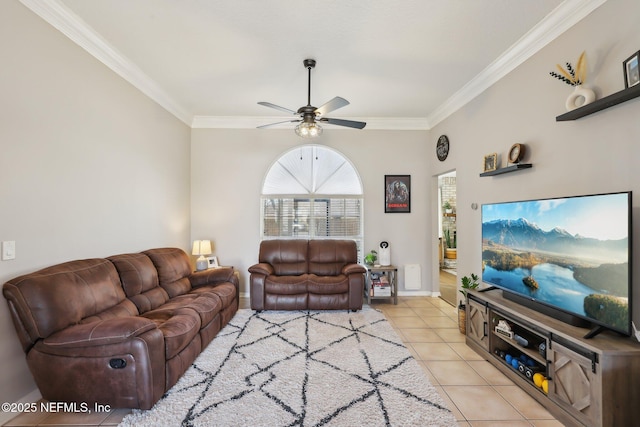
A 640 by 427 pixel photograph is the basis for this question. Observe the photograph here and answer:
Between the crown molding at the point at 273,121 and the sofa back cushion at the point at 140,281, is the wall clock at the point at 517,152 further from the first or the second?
the sofa back cushion at the point at 140,281

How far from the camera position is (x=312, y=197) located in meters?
4.95

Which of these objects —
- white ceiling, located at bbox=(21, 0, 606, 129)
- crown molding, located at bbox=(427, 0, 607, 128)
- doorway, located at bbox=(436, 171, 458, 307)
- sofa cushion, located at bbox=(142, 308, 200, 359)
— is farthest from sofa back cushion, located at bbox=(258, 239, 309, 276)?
doorway, located at bbox=(436, 171, 458, 307)

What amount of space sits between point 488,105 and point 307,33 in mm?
2307

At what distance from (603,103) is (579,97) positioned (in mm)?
304

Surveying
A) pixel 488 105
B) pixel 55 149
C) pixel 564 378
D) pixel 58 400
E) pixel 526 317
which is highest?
pixel 488 105

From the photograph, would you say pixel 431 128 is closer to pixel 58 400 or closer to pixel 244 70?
pixel 244 70

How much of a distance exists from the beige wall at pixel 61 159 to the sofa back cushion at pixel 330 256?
7.57 ft

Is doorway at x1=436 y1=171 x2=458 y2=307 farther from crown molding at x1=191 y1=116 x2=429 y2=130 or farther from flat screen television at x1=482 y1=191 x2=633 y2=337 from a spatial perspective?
flat screen television at x1=482 y1=191 x2=633 y2=337

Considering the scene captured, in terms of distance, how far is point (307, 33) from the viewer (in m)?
2.58

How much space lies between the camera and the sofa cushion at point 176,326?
2156mm

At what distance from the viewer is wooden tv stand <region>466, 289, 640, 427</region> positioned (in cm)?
162

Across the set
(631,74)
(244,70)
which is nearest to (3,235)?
(244,70)

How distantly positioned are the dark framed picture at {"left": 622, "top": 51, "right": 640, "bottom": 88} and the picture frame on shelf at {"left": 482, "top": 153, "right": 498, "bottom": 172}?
133cm

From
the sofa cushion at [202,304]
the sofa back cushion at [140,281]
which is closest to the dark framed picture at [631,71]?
the sofa cushion at [202,304]
